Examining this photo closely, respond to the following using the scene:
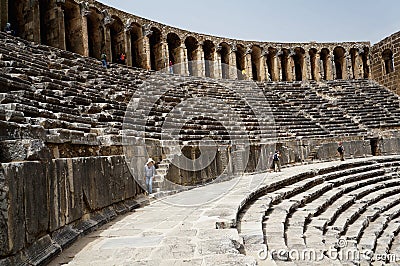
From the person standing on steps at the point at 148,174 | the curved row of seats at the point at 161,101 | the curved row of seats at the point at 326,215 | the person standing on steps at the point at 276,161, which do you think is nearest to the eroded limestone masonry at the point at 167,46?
the curved row of seats at the point at 161,101

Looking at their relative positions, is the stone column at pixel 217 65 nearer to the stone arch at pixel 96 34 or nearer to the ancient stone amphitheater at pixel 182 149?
the ancient stone amphitheater at pixel 182 149

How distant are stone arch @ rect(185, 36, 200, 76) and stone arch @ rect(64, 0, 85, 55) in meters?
8.47

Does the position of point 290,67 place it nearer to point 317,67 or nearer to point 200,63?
point 317,67

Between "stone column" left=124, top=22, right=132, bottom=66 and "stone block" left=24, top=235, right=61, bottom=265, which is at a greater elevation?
"stone column" left=124, top=22, right=132, bottom=66

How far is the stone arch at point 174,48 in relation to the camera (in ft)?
81.8

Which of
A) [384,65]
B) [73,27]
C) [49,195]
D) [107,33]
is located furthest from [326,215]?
[384,65]

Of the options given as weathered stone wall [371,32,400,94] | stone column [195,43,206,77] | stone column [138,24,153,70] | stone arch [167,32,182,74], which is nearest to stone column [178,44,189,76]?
stone arch [167,32,182,74]

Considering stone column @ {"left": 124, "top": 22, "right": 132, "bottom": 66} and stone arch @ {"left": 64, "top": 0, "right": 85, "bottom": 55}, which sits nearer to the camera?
stone arch @ {"left": 64, "top": 0, "right": 85, "bottom": 55}

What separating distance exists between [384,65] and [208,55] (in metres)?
12.4

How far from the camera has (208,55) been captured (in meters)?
27.6

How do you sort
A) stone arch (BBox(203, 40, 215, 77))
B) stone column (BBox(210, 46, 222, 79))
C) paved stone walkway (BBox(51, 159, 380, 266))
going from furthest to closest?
1. stone arch (BBox(203, 40, 215, 77))
2. stone column (BBox(210, 46, 222, 79))
3. paved stone walkway (BBox(51, 159, 380, 266))

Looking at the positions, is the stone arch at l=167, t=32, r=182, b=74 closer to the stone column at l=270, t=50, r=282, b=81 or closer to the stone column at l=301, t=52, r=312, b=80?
the stone column at l=270, t=50, r=282, b=81

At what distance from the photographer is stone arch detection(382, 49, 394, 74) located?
87.9 feet

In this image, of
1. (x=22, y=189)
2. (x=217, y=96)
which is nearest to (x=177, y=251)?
(x=22, y=189)
